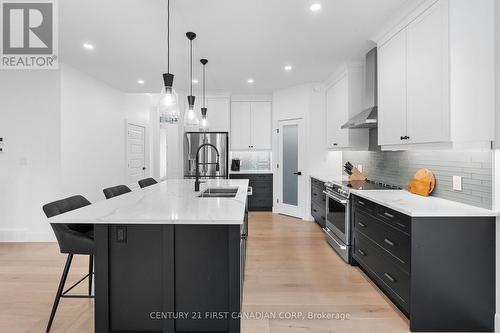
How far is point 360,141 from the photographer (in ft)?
13.7

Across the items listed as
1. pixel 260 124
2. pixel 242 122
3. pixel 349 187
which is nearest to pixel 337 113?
pixel 349 187

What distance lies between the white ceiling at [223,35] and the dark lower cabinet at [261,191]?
2.32 meters

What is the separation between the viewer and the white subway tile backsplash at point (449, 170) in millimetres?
2076

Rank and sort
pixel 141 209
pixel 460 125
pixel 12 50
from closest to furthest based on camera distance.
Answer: pixel 141 209
pixel 460 125
pixel 12 50

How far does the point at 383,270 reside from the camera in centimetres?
243

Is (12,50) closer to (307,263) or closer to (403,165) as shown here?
(307,263)

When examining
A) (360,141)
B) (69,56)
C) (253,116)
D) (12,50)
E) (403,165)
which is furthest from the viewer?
(253,116)

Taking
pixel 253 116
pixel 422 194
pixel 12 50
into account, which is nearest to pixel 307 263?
pixel 422 194

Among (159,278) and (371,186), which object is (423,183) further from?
(159,278)

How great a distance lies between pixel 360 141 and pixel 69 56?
4.44 m

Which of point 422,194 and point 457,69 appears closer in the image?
point 457,69

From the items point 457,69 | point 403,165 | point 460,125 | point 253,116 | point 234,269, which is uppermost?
point 253,116

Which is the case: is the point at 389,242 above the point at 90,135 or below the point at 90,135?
below

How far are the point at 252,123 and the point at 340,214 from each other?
3.52 m
